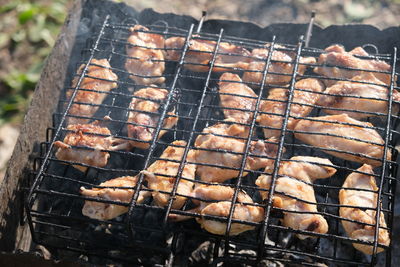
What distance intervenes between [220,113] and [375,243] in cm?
183

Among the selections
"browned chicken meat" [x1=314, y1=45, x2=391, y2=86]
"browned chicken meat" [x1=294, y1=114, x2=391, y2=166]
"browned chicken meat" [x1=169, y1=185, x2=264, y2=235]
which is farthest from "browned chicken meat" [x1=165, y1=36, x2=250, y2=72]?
"browned chicken meat" [x1=169, y1=185, x2=264, y2=235]

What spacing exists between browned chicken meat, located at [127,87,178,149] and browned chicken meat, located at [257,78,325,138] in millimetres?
755

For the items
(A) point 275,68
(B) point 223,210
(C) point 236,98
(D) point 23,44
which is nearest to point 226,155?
(B) point 223,210

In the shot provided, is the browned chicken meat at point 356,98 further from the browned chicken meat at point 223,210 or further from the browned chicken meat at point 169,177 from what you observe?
the browned chicken meat at point 169,177

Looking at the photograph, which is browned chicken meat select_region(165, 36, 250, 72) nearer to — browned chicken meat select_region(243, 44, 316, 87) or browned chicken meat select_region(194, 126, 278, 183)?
browned chicken meat select_region(243, 44, 316, 87)

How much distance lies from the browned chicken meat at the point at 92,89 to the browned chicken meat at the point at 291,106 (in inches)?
53.0

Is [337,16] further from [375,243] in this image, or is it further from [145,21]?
[375,243]

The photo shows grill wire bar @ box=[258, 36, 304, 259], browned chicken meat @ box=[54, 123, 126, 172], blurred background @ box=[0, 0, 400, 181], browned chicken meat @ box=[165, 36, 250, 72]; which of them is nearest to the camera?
grill wire bar @ box=[258, 36, 304, 259]

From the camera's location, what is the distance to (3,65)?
6738 mm

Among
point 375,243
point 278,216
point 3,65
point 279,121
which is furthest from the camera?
point 3,65

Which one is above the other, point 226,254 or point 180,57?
point 180,57

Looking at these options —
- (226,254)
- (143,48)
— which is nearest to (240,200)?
(226,254)

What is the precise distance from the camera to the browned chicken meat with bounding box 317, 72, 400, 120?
3600 millimetres

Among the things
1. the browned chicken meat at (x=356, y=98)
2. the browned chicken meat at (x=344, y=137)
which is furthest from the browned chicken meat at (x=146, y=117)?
the browned chicken meat at (x=356, y=98)
